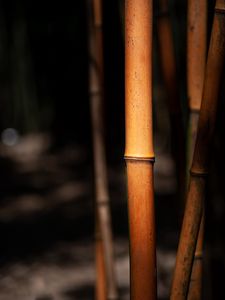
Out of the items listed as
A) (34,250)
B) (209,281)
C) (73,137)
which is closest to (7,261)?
(34,250)

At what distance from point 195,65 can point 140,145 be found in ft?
0.63

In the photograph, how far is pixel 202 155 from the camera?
0.74m

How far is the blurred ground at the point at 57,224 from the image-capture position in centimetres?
179

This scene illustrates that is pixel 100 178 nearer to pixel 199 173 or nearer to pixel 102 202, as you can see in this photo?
pixel 102 202

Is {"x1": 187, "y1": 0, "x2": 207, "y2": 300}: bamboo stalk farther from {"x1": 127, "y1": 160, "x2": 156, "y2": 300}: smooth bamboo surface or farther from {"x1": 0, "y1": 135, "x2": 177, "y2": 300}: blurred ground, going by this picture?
{"x1": 0, "y1": 135, "x2": 177, "y2": 300}: blurred ground

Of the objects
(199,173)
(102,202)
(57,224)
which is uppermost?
(199,173)

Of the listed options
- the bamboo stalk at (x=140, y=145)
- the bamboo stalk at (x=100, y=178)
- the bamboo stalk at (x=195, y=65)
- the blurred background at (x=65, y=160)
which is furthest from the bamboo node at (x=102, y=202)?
the bamboo stalk at (x=140, y=145)

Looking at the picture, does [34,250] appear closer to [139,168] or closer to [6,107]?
[139,168]

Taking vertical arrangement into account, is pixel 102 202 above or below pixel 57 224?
above

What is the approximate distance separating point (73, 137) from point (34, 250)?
267 centimetres

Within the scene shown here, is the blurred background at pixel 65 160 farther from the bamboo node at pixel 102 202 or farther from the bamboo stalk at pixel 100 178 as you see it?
the bamboo node at pixel 102 202

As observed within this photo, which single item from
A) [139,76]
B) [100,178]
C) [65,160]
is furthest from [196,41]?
[65,160]

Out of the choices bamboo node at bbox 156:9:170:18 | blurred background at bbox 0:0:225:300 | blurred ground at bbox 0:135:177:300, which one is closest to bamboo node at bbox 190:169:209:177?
bamboo node at bbox 156:9:170:18

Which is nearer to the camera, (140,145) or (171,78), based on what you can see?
(140,145)
